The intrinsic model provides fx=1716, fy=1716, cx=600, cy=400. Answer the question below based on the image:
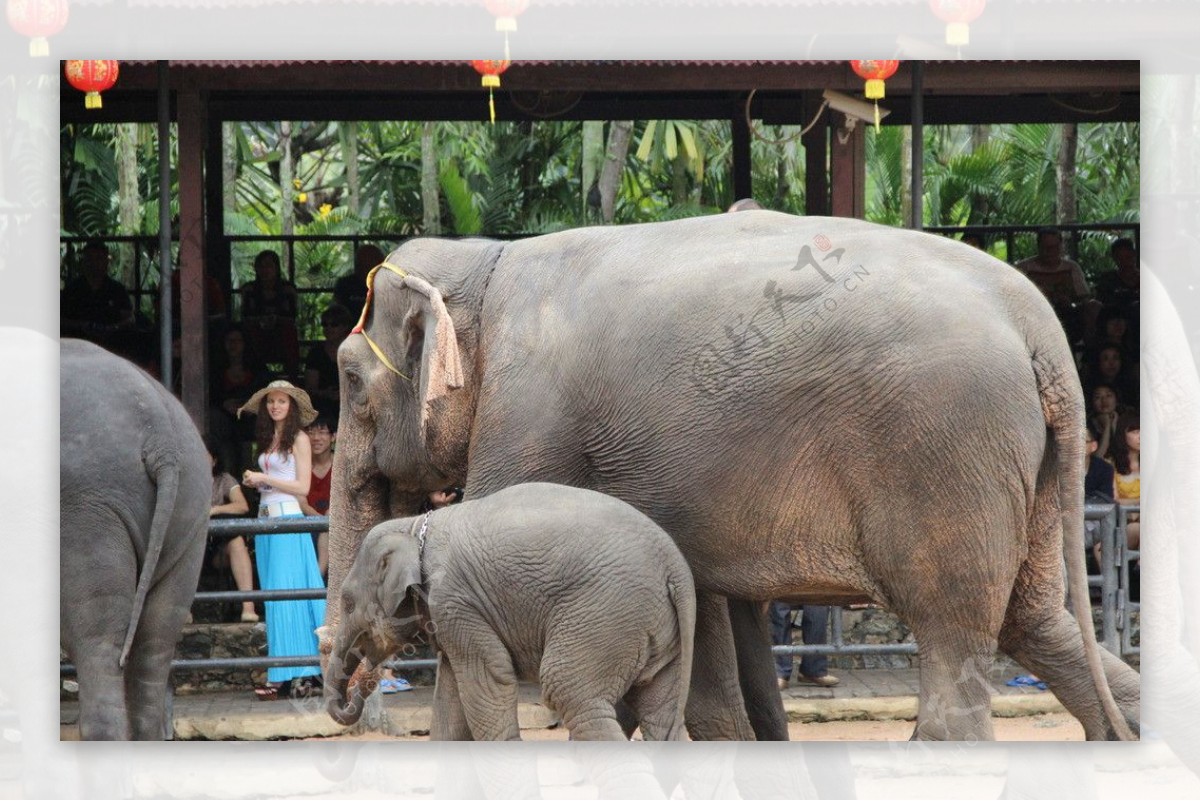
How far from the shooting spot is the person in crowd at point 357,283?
441 cm

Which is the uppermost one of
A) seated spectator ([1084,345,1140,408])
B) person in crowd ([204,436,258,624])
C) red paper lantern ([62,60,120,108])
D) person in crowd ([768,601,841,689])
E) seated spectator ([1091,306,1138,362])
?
red paper lantern ([62,60,120,108])

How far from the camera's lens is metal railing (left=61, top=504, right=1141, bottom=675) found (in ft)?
14.3

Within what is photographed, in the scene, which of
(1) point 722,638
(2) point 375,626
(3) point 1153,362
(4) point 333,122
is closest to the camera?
(2) point 375,626

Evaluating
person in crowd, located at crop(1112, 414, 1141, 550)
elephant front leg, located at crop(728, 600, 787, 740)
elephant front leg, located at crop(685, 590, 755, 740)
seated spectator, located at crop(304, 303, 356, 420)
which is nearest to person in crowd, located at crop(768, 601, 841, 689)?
elephant front leg, located at crop(728, 600, 787, 740)

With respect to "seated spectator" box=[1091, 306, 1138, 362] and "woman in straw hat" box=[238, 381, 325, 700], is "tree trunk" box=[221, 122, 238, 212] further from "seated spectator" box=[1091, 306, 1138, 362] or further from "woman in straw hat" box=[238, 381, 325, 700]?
"seated spectator" box=[1091, 306, 1138, 362]

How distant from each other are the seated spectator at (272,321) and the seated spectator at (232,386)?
4 cm

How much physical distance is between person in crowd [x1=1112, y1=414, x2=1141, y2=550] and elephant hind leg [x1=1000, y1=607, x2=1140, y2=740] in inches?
20.3

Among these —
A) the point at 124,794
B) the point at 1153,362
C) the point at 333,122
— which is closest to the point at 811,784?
the point at 1153,362

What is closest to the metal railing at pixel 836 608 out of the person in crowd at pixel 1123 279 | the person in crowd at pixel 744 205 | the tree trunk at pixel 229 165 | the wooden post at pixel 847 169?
the person in crowd at pixel 1123 279

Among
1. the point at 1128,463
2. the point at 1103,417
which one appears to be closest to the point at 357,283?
the point at 1103,417

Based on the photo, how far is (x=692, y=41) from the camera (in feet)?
14.6

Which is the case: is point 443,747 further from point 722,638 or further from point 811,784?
point 811,784

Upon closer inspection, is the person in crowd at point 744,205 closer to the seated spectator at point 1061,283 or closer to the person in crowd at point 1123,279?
the seated spectator at point 1061,283

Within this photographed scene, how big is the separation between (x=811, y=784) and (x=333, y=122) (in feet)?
7.48
